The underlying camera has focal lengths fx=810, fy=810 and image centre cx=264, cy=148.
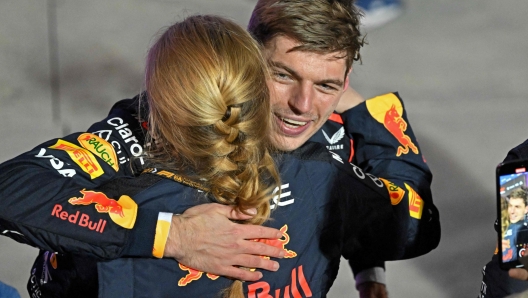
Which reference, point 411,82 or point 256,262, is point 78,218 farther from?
point 411,82

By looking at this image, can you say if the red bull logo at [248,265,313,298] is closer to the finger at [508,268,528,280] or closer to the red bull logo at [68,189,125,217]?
the red bull logo at [68,189,125,217]

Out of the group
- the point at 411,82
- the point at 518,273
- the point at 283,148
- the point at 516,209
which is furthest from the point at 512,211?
the point at 411,82

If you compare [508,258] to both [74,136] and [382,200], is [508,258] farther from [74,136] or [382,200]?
[74,136]

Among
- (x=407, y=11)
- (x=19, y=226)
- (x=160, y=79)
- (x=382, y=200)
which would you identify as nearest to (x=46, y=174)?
(x=19, y=226)

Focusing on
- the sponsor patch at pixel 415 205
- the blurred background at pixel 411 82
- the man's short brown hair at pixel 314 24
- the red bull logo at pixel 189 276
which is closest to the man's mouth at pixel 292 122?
the man's short brown hair at pixel 314 24

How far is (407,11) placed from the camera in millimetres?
4625

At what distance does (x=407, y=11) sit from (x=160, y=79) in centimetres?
341

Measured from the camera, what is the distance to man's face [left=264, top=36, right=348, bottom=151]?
5.61 feet

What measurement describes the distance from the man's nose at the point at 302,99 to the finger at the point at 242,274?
1.27 ft

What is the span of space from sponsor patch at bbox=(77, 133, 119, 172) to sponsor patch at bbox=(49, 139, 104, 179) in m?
0.02

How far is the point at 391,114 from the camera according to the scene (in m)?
2.03

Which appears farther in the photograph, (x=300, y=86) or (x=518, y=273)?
(x=300, y=86)

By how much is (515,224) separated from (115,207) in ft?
2.26

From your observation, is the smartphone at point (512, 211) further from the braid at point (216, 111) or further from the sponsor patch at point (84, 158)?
the sponsor patch at point (84, 158)
